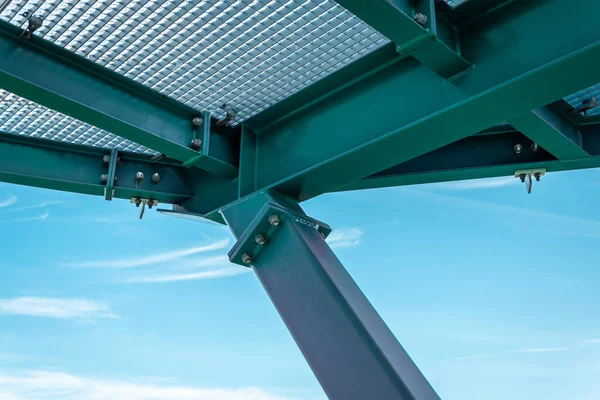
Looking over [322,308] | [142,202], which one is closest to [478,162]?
[322,308]

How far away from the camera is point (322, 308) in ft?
8.30

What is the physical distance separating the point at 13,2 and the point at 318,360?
190 cm

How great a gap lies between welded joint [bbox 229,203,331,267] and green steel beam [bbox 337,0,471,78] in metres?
0.92

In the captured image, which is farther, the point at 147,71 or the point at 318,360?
the point at 147,71

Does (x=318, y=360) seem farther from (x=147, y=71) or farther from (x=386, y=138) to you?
(x=147, y=71)

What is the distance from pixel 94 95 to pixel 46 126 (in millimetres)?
759

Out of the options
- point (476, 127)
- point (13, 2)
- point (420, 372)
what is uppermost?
point (13, 2)

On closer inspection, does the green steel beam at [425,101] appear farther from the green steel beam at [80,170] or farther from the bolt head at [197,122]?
the green steel beam at [80,170]

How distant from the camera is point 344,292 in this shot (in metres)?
2.54

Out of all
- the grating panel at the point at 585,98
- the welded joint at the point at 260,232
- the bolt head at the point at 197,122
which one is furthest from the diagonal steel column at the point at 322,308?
the grating panel at the point at 585,98

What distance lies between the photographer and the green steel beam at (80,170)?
3385 mm

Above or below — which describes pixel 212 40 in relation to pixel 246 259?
above

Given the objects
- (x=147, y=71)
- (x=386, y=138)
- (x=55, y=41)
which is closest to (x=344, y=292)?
(x=386, y=138)

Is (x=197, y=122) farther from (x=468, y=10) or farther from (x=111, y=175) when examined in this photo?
(x=468, y=10)
